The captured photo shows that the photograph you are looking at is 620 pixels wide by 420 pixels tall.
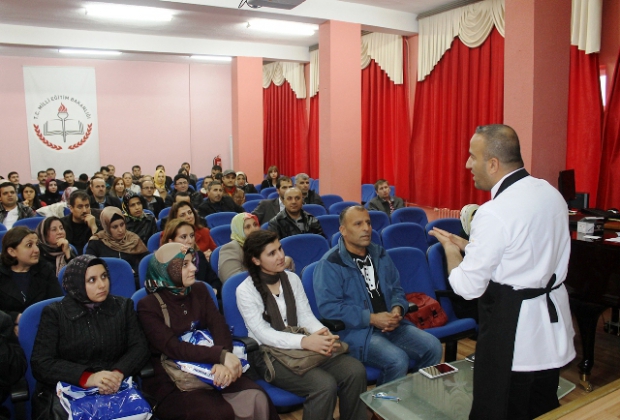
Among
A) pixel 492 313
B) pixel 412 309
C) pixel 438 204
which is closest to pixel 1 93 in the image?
pixel 438 204

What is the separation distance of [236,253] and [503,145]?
6.79 ft

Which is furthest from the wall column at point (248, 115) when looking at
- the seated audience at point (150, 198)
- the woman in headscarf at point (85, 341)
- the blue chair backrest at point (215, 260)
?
the woman in headscarf at point (85, 341)

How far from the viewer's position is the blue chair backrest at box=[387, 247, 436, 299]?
11.3ft

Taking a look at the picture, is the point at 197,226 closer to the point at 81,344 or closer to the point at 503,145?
the point at 81,344

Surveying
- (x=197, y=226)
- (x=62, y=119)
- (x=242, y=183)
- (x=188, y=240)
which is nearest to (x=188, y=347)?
(x=188, y=240)

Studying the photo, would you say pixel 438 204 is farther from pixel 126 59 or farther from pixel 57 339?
pixel 126 59

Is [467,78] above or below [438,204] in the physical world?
above

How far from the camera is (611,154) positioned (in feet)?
17.9

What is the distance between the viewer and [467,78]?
7312 mm

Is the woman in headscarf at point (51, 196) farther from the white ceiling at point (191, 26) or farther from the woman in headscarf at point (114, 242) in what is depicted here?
the woman in headscarf at point (114, 242)

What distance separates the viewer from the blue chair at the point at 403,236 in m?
4.41

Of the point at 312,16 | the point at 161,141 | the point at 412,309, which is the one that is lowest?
the point at 412,309

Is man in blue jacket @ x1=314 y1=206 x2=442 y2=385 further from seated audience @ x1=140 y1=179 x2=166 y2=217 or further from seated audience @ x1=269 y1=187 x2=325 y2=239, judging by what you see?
seated audience @ x1=140 y1=179 x2=166 y2=217

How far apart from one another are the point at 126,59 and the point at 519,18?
9.94 m
